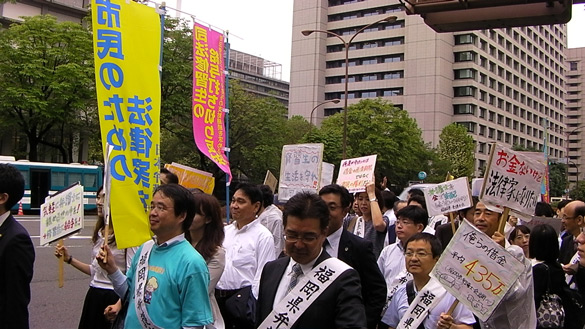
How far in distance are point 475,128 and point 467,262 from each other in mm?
67849

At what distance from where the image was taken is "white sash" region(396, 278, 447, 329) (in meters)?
3.53

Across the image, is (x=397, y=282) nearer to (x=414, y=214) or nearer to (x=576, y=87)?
(x=414, y=214)

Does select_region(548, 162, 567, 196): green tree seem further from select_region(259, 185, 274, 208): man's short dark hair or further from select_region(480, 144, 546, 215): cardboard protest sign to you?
select_region(480, 144, 546, 215): cardboard protest sign

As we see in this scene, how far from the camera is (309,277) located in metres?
2.58

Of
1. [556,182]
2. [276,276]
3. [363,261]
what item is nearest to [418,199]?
[363,261]

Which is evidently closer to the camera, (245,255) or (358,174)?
(245,255)

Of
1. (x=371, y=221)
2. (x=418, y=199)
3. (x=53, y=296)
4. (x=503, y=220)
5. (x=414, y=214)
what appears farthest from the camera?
(x=53, y=296)

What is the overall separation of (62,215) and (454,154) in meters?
49.1

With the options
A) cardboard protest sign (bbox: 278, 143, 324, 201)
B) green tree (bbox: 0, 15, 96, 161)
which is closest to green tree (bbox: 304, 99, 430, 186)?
green tree (bbox: 0, 15, 96, 161)

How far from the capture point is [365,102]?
42719mm

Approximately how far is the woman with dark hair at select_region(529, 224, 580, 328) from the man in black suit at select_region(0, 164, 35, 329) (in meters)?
3.63

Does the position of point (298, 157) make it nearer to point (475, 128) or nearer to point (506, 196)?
point (506, 196)

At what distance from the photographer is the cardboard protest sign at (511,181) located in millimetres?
3830

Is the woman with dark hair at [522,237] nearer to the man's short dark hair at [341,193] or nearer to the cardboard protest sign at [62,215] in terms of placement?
the man's short dark hair at [341,193]
